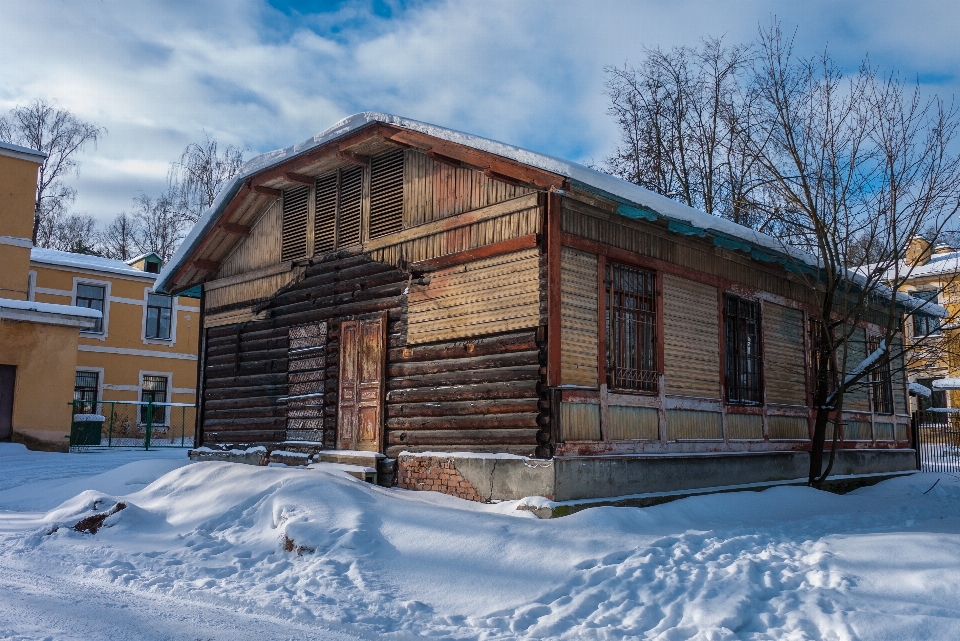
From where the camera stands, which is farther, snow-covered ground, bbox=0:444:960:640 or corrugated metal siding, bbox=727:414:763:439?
corrugated metal siding, bbox=727:414:763:439

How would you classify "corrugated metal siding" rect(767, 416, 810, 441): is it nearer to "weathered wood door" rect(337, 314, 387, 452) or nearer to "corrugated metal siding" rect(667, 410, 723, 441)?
"corrugated metal siding" rect(667, 410, 723, 441)

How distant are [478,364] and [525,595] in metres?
4.53

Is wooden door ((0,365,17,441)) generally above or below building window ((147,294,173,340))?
below

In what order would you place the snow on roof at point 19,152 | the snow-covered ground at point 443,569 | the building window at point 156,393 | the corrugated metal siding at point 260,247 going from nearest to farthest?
the snow-covered ground at point 443,569
the corrugated metal siding at point 260,247
the snow on roof at point 19,152
the building window at point 156,393

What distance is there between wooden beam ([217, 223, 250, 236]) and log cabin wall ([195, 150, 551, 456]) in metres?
0.15

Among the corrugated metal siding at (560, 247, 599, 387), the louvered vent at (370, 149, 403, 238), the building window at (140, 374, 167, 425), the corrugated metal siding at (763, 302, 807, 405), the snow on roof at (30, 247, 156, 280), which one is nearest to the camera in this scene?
the corrugated metal siding at (560, 247, 599, 387)

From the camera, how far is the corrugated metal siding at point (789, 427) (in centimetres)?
1384

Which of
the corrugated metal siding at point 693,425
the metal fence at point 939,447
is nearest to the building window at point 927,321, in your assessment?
the metal fence at point 939,447

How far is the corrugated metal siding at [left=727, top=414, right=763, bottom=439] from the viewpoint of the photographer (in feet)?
41.9

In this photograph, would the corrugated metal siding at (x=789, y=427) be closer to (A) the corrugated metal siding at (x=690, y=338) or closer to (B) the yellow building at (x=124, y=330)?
(A) the corrugated metal siding at (x=690, y=338)

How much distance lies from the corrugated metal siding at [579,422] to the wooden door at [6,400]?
18.4 metres

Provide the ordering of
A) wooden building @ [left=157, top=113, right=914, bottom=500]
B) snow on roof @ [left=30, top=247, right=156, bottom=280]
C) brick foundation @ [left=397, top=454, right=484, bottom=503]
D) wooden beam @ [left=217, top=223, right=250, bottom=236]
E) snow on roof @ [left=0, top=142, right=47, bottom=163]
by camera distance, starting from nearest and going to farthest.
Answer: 1. wooden building @ [left=157, top=113, right=914, bottom=500]
2. brick foundation @ [left=397, top=454, right=484, bottom=503]
3. wooden beam @ [left=217, top=223, right=250, bottom=236]
4. snow on roof @ [left=0, top=142, right=47, bottom=163]
5. snow on roof @ [left=30, top=247, right=156, bottom=280]

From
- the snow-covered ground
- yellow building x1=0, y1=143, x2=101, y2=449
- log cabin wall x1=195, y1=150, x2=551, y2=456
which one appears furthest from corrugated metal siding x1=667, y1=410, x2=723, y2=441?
yellow building x1=0, y1=143, x2=101, y2=449

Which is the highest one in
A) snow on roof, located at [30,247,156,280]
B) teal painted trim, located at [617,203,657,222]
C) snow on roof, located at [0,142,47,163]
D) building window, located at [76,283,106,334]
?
snow on roof, located at [0,142,47,163]
